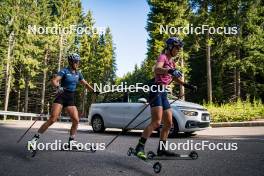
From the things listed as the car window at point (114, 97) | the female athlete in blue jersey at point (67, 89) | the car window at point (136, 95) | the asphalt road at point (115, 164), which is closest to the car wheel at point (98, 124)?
the car window at point (114, 97)

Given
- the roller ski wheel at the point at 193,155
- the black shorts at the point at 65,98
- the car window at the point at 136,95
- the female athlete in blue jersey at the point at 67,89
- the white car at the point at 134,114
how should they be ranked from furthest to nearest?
the car window at the point at 136,95 < the white car at the point at 134,114 < the black shorts at the point at 65,98 < the female athlete in blue jersey at the point at 67,89 < the roller ski wheel at the point at 193,155

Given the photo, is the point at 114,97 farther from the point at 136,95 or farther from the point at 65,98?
the point at 65,98

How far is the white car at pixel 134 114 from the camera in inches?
504

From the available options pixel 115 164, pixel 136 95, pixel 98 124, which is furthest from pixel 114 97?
pixel 115 164

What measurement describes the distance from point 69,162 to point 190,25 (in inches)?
944

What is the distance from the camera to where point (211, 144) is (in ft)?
34.2

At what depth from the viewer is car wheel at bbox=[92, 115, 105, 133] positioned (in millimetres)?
15703

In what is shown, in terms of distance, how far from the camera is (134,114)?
556 inches

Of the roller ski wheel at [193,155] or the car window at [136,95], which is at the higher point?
the car window at [136,95]

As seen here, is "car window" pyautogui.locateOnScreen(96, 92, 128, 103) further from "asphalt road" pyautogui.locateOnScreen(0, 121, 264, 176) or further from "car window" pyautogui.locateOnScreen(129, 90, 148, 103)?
"asphalt road" pyautogui.locateOnScreen(0, 121, 264, 176)

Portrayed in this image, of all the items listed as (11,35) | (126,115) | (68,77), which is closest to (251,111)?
(126,115)

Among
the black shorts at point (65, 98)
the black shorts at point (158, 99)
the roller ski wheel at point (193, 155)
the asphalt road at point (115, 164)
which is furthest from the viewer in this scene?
the black shorts at point (65, 98)

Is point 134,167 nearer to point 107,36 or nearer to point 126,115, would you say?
point 126,115

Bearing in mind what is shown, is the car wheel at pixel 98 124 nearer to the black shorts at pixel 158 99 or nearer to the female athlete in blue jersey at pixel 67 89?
the female athlete in blue jersey at pixel 67 89
